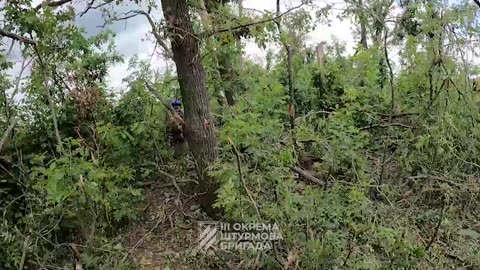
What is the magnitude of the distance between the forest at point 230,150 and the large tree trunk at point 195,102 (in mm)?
11

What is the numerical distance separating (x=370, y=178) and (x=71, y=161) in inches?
88.1

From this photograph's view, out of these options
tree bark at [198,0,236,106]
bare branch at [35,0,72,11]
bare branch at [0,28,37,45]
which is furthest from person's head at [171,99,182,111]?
bare branch at [0,28,37,45]

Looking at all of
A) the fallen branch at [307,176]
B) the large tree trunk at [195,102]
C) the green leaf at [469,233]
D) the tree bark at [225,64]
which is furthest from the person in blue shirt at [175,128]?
the green leaf at [469,233]

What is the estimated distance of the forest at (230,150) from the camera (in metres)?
2.86

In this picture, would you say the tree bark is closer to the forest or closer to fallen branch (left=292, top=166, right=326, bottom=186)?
the forest

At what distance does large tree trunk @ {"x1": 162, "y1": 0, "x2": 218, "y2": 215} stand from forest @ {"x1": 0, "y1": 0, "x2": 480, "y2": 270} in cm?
1

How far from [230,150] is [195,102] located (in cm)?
57

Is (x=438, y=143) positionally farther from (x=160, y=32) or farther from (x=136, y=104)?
(x=136, y=104)

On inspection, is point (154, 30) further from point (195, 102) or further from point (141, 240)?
point (141, 240)

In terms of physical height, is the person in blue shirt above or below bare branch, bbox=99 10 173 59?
below

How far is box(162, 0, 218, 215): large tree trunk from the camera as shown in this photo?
11.1 ft

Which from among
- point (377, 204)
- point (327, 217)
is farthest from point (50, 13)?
point (377, 204)

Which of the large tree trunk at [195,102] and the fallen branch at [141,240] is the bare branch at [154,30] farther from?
the fallen branch at [141,240]

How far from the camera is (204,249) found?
319cm
